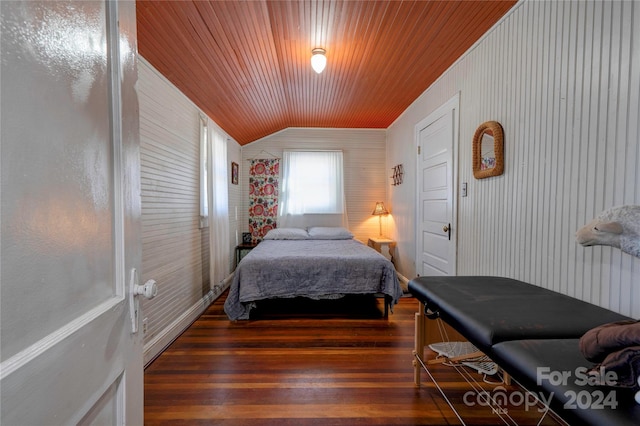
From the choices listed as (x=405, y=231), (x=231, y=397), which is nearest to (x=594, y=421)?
(x=231, y=397)

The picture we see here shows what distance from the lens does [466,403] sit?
168cm

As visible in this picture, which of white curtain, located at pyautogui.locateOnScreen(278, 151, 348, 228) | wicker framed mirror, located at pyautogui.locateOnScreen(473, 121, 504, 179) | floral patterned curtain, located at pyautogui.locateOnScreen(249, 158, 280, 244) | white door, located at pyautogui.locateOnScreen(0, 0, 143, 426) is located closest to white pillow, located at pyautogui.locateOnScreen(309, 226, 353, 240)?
white curtain, located at pyautogui.locateOnScreen(278, 151, 348, 228)

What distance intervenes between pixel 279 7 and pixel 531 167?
1898mm

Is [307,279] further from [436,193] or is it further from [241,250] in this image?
[241,250]

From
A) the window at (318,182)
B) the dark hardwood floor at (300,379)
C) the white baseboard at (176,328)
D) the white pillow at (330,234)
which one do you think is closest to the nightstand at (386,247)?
the white pillow at (330,234)

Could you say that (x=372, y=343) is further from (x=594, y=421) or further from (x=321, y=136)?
(x=321, y=136)

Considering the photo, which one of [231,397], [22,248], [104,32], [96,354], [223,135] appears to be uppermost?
[223,135]

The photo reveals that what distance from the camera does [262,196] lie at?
193 inches

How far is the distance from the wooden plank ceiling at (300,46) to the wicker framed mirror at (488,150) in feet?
2.38

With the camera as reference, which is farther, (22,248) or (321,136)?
(321,136)

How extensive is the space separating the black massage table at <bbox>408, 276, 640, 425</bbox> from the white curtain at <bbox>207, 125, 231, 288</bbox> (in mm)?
2393

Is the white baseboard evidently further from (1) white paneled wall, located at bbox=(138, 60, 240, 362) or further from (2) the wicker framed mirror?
(2) the wicker framed mirror

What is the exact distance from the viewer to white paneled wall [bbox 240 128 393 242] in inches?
193

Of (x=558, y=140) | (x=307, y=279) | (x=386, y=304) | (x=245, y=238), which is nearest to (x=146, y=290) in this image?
(x=558, y=140)
